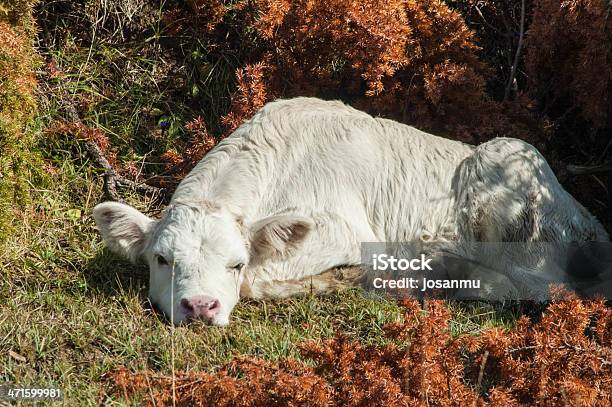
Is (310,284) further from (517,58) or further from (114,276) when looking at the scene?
(517,58)

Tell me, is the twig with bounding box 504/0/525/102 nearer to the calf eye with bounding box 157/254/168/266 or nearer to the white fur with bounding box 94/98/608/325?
the white fur with bounding box 94/98/608/325

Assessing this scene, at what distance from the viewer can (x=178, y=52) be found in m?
9.55

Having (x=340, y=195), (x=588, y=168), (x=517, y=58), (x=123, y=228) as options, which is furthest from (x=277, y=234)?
(x=517, y=58)

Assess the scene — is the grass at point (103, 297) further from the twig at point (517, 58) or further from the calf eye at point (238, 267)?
the twig at point (517, 58)

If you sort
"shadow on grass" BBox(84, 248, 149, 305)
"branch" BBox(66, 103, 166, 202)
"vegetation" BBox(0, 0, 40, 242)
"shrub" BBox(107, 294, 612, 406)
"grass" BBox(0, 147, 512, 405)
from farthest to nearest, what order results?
"branch" BBox(66, 103, 166, 202), "vegetation" BBox(0, 0, 40, 242), "shadow on grass" BBox(84, 248, 149, 305), "grass" BBox(0, 147, 512, 405), "shrub" BBox(107, 294, 612, 406)

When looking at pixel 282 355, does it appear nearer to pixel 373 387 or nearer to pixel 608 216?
pixel 373 387

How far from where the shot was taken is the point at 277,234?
7020 millimetres

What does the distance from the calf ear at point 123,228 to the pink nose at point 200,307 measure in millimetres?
882

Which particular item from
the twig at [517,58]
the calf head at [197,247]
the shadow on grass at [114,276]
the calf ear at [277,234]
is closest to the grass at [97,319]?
the shadow on grass at [114,276]

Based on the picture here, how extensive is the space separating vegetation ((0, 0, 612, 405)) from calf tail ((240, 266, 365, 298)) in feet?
0.37

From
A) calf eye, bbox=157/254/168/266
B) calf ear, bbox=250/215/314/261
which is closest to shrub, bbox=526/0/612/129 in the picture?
calf ear, bbox=250/215/314/261

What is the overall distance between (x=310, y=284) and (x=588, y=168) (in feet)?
9.33

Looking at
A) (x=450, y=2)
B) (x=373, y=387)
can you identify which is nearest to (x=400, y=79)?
(x=450, y=2)

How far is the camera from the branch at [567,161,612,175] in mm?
8375
